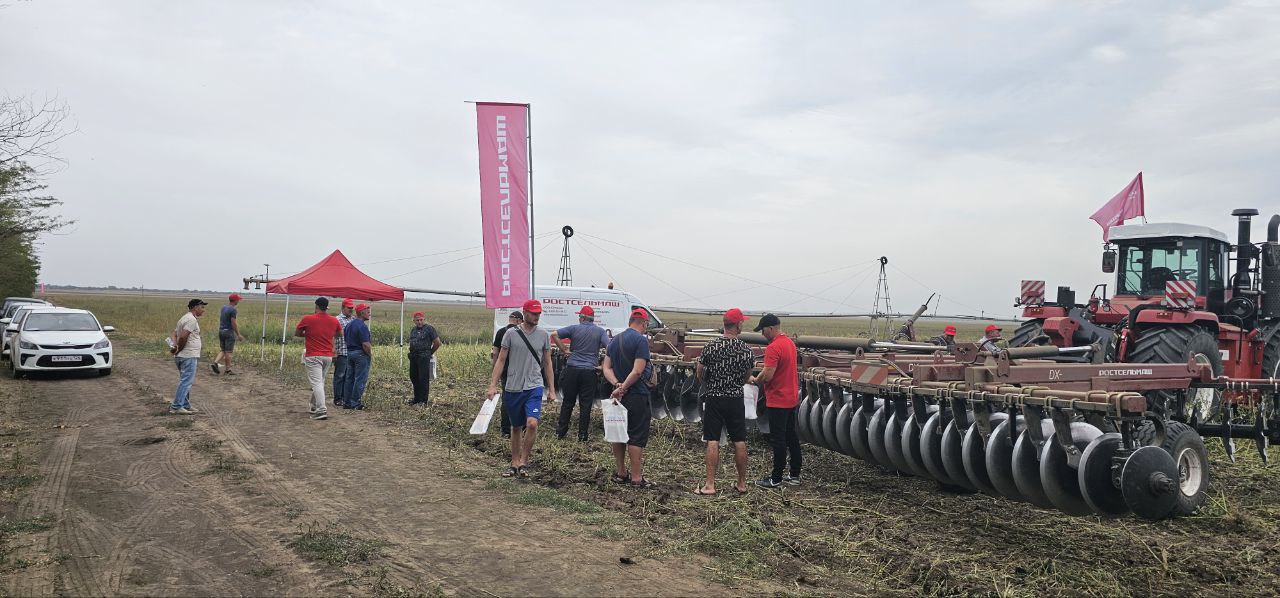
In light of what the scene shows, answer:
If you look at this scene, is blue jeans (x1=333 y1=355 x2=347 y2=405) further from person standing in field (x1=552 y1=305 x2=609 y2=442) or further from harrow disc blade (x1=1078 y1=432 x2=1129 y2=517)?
harrow disc blade (x1=1078 y1=432 x2=1129 y2=517)

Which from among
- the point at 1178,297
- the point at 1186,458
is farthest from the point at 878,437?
the point at 1178,297

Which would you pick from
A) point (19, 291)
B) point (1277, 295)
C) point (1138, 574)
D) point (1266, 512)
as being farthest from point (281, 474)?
point (19, 291)

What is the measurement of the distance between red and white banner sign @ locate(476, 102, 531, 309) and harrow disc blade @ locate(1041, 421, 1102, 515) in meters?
7.84

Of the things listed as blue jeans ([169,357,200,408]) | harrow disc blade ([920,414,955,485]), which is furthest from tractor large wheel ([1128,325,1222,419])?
blue jeans ([169,357,200,408])

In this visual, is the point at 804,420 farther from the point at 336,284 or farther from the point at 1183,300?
the point at 336,284

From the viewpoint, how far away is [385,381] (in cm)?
1591

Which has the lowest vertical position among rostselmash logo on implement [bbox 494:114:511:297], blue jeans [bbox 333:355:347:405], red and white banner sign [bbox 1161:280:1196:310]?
blue jeans [bbox 333:355:347:405]

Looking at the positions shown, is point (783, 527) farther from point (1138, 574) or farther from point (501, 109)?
point (501, 109)

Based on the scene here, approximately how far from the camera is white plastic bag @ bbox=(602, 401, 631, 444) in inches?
289

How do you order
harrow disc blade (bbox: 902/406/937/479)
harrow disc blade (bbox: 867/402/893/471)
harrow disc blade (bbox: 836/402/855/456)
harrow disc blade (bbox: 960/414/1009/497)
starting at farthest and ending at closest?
harrow disc blade (bbox: 836/402/855/456) → harrow disc blade (bbox: 867/402/893/471) → harrow disc blade (bbox: 902/406/937/479) → harrow disc blade (bbox: 960/414/1009/497)

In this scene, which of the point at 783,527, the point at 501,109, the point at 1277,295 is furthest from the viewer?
the point at 501,109

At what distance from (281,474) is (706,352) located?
3790 mm

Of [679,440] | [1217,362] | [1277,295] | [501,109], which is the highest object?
[501,109]

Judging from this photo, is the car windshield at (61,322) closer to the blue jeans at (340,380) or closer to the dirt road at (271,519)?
the dirt road at (271,519)
